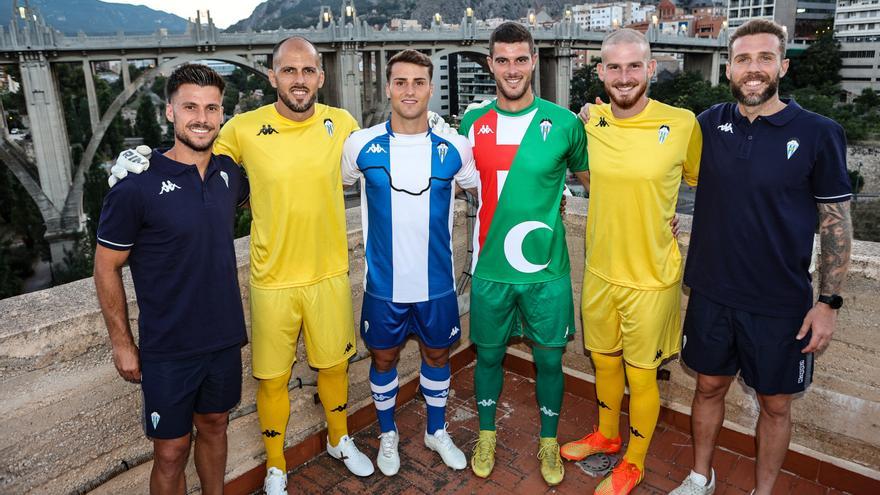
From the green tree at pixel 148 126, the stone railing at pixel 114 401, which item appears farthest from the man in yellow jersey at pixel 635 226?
the green tree at pixel 148 126

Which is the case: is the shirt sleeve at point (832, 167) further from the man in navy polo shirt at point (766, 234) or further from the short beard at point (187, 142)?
the short beard at point (187, 142)

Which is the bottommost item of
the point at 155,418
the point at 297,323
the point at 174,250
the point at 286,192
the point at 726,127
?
the point at 155,418

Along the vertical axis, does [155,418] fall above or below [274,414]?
above

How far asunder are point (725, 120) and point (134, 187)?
8.04 feet

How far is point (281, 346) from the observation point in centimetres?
293

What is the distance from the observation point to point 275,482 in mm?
3115

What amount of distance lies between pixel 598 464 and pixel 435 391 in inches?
38.0

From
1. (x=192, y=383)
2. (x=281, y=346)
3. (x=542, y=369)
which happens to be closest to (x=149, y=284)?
(x=192, y=383)

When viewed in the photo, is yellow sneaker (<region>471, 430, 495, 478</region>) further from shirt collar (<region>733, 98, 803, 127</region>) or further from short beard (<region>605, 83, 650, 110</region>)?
shirt collar (<region>733, 98, 803, 127</region>)

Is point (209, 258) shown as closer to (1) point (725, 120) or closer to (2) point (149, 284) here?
(2) point (149, 284)

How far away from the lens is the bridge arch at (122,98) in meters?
22.6

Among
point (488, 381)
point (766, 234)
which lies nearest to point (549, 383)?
point (488, 381)

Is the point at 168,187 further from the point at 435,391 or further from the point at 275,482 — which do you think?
the point at 435,391

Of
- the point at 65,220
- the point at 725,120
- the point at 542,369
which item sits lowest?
the point at 65,220
